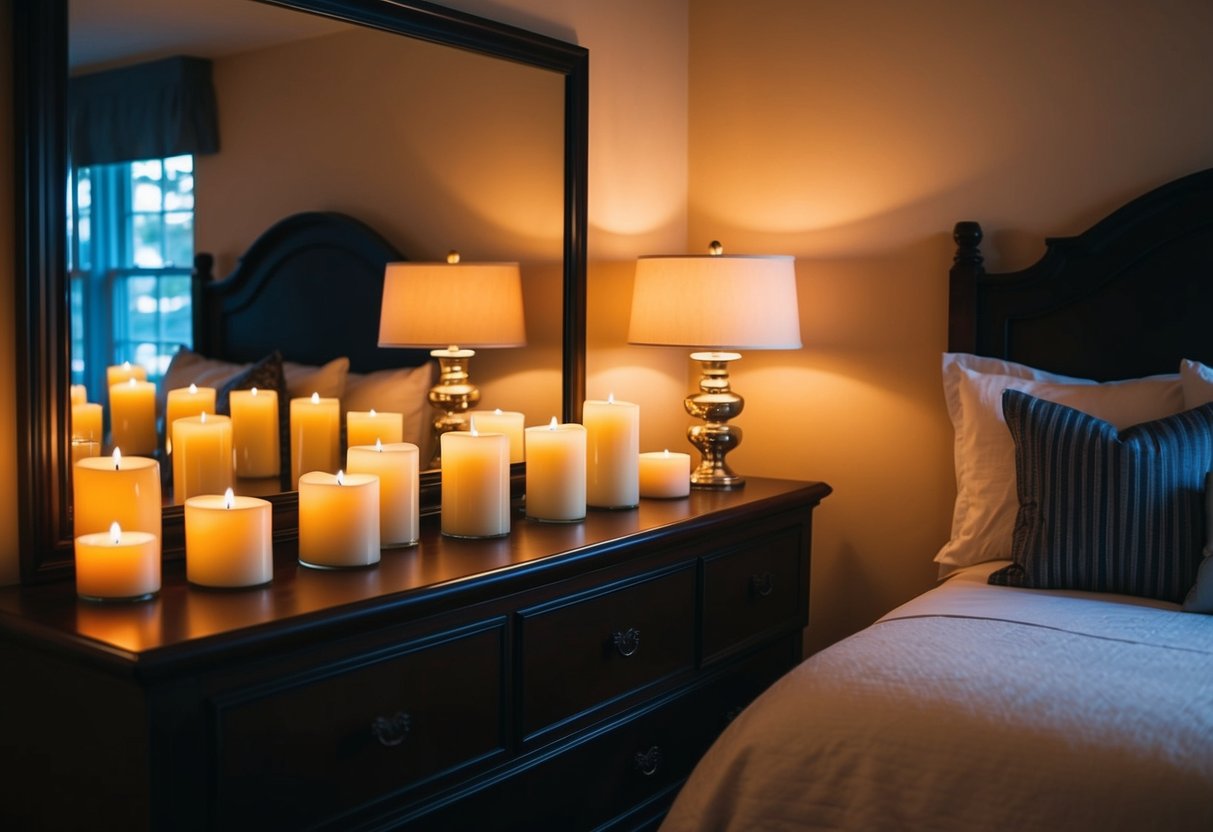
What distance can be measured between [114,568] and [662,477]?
4.03 feet

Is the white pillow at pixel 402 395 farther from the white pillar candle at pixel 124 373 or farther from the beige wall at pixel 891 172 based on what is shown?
the beige wall at pixel 891 172

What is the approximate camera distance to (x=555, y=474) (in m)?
2.26

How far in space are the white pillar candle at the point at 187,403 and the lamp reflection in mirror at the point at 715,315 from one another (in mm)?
1075

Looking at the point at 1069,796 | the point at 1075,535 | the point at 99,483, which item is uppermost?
the point at 99,483

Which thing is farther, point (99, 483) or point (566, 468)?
point (566, 468)

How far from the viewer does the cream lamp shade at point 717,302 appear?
8.68 ft

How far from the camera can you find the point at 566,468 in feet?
7.41

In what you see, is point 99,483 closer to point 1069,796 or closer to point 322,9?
point 322,9

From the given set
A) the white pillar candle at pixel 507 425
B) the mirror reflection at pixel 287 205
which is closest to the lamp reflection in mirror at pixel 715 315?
the mirror reflection at pixel 287 205

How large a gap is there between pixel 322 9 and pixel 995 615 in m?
1.56

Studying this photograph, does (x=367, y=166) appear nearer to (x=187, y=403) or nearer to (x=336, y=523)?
(x=187, y=403)

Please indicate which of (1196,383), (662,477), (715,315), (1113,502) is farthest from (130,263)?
(1196,383)

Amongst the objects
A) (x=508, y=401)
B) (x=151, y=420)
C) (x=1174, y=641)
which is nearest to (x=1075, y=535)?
(x=1174, y=641)

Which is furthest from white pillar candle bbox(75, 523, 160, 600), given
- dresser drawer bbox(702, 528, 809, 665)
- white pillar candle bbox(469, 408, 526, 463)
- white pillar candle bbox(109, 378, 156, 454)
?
dresser drawer bbox(702, 528, 809, 665)
